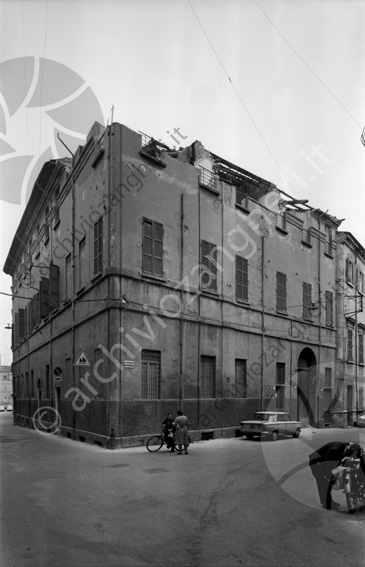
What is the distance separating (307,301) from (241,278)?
722 cm

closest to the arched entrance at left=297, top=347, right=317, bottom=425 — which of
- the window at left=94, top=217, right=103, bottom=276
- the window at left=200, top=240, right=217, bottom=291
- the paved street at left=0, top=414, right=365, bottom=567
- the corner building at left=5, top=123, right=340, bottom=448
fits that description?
the corner building at left=5, top=123, right=340, bottom=448

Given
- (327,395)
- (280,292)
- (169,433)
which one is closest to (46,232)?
(280,292)

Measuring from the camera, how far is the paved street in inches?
236

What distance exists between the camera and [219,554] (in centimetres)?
606

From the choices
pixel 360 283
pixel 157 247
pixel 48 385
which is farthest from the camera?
pixel 360 283

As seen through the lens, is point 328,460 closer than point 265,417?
Yes

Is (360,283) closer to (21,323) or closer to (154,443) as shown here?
(154,443)

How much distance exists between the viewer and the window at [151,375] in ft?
59.0

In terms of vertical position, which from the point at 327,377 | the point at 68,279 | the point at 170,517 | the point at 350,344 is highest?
the point at 68,279

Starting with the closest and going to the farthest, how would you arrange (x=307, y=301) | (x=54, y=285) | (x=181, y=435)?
(x=181, y=435) < (x=54, y=285) < (x=307, y=301)

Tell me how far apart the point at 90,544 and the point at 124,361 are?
429 inches

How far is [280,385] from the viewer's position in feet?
84.8

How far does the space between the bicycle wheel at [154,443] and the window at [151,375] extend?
1724mm

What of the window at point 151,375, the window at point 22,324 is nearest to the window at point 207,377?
the window at point 151,375
